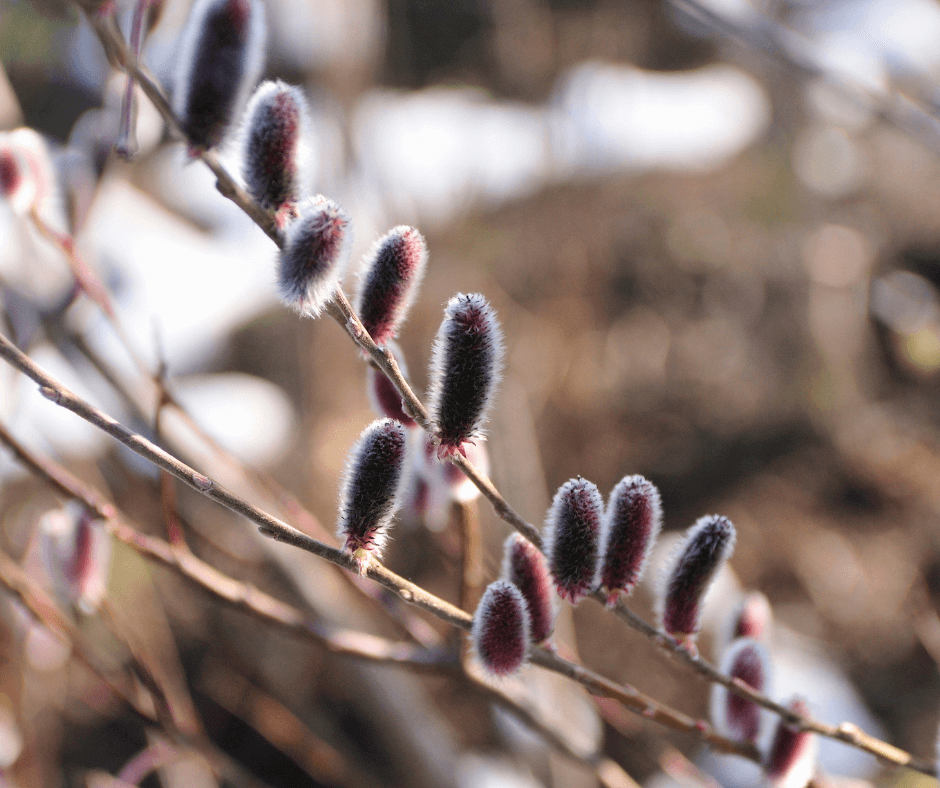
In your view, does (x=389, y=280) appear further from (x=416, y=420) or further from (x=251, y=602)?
(x=251, y=602)

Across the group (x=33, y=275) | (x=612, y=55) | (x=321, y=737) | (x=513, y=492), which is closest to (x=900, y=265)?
(x=612, y=55)

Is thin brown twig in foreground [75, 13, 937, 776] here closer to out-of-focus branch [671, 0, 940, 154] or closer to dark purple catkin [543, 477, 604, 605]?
dark purple catkin [543, 477, 604, 605]

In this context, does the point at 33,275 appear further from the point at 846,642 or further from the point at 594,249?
the point at 594,249

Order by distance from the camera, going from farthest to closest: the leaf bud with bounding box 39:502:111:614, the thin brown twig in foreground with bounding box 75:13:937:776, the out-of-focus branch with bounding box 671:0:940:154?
the out-of-focus branch with bounding box 671:0:940:154, the leaf bud with bounding box 39:502:111:614, the thin brown twig in foreground with bounding box 75:13:937:776

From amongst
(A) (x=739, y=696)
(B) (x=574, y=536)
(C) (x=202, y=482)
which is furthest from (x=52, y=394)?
(A) (x=739, y=696)

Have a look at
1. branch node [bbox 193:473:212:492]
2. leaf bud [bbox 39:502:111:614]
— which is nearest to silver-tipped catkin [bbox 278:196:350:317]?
branch node [bbox 193:473:212:492]

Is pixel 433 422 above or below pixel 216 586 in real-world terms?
above
